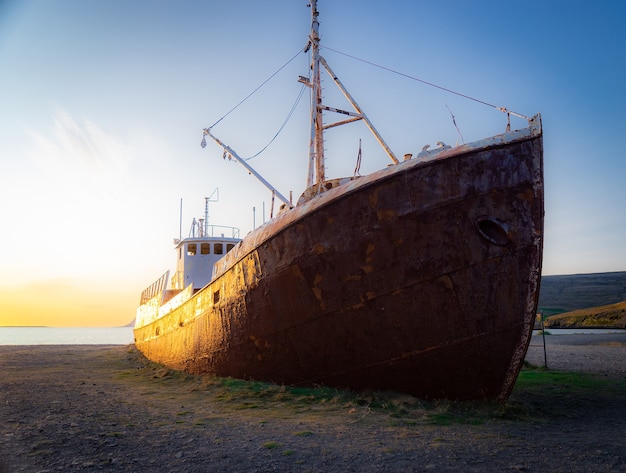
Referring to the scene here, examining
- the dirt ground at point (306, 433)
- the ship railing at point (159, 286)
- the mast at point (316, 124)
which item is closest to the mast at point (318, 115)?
the mast at point (316, 124)

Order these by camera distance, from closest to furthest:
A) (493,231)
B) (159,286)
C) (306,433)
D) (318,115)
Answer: (306,433)
(493,231)
(318,115)
(159,286)

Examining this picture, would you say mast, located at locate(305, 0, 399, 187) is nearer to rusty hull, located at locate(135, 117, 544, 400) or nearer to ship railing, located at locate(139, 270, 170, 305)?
rusty hull, located at locate(135, 117, 544, 400)

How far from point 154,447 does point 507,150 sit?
4685 millimetres

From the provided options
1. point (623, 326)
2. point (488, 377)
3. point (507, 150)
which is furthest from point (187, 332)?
point (623, 326)

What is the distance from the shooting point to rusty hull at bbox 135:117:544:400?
5.04m

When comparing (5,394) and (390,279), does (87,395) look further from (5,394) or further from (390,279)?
(390,279)

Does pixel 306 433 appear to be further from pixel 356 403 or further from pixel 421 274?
pixel 421 274

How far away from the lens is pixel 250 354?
696cm

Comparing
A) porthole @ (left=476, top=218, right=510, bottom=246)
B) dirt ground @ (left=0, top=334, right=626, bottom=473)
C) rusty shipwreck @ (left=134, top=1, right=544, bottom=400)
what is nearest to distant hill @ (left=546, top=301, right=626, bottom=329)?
dirt ground @ (left=0, top=334, right=626, bottom=473)

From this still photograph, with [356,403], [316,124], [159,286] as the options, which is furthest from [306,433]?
[159,286]

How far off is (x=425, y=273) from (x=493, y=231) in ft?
2.94

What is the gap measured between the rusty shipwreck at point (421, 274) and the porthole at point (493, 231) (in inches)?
0.7

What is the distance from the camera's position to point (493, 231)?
5090 millimetres

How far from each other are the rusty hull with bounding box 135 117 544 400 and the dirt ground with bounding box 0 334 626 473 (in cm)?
49
